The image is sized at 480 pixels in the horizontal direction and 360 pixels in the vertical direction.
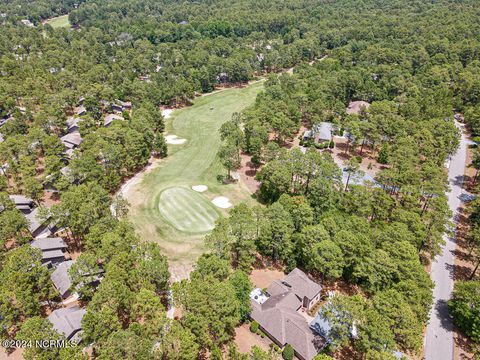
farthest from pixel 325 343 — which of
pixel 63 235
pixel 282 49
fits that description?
pixel 282 49

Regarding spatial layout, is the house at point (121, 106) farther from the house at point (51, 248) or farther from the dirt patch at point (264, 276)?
the dirt patch at point (264, 276)

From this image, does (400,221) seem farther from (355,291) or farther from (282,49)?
(282,49)

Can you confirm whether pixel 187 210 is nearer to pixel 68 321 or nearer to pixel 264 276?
pixel 264 276

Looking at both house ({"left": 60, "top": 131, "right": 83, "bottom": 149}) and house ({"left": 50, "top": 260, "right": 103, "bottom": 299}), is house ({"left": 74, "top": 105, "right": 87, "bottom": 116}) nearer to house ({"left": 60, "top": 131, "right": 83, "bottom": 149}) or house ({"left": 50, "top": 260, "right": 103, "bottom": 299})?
house ({"left": 60, "top": 131, "right": 83, "bottom": 149})

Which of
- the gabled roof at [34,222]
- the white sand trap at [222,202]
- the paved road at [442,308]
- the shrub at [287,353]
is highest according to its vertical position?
the gabled roof at [34,222]

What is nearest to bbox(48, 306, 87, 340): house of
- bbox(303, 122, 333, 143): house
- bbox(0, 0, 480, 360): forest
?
bbox(0, 0, 480, 360): forest

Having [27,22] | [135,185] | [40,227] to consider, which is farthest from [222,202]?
[27,22]

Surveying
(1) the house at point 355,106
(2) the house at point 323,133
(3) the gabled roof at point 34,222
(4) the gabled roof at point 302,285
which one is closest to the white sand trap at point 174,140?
(2) the house at point 323,133
